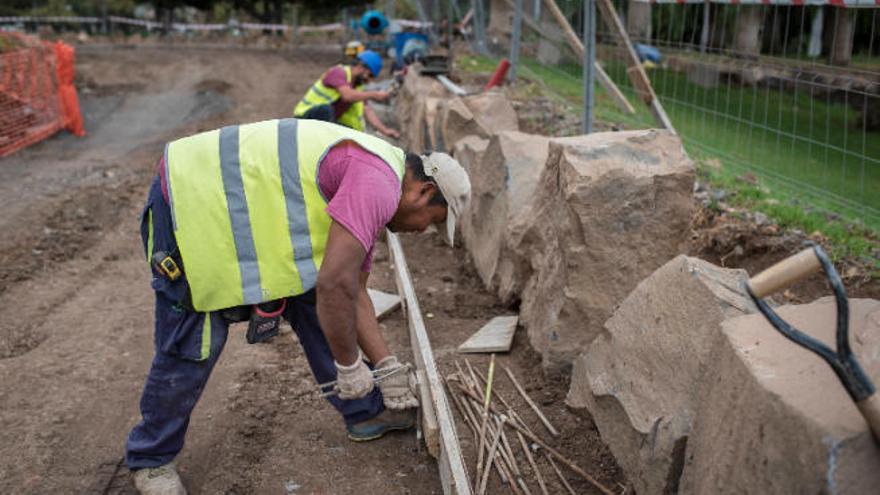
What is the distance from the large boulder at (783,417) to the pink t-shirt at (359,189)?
1.22m

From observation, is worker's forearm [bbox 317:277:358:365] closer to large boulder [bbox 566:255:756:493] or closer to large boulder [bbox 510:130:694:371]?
large boulder [bbox 566:255:756:493]

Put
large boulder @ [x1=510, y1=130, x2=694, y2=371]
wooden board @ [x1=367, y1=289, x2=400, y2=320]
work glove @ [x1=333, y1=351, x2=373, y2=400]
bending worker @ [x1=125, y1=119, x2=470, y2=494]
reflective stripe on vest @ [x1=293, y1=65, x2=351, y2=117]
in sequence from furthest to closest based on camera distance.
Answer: reflective stripe on vest @ [x1=293, y1=65, x2=351, y2=117] → wooden board @ [x1=367, y1=289, x2=400, y2=320] → large boulder @ [x1=510, y1=130, x2=694, y2=371] → work glove @ [x1=333, y1=351, x2=373, y2=400] → bending worker @ [x1=125, y1=119, x2=470, y2=494]

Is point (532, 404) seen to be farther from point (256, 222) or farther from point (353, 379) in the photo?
point (256, 222)

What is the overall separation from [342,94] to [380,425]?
206 inches

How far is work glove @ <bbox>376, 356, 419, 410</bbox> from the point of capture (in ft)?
12.9

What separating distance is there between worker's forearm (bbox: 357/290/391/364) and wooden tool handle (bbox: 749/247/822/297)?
2.13m

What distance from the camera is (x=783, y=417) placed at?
86.1 inches

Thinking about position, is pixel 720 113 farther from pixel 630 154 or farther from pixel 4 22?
pixel 4 22

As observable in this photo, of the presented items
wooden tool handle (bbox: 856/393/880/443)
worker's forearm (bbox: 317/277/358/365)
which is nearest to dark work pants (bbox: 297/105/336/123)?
worker's forearm (bbox: 317/277/358/365)

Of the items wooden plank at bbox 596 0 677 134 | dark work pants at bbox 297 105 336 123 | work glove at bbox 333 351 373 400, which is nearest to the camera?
work glove at bbox 333 351 373 400

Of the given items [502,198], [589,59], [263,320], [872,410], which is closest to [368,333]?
[263,320]

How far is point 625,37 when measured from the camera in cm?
687

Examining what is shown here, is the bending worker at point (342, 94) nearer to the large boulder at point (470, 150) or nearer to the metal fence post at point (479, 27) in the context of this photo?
the large boulder at point (470, 150)

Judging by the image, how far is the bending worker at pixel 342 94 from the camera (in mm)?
8680
